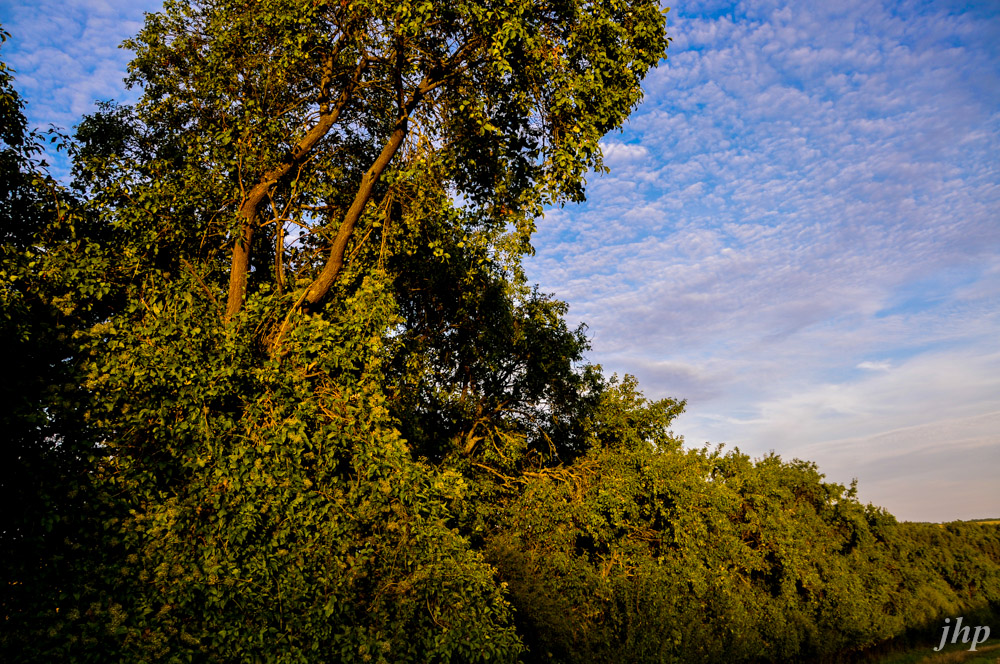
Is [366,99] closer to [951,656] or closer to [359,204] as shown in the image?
[359,204]

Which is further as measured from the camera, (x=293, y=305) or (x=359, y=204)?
(x=359, y=204)

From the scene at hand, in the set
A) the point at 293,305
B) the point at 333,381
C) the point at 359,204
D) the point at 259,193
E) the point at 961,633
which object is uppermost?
the point at 259,193

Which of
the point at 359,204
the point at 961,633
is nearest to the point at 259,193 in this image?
the point at 359,204

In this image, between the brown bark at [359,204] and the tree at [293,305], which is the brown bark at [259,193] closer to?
the tree at [293,305]

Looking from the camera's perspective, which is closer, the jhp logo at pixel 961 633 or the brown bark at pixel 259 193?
the brown bark at pixel 259 193

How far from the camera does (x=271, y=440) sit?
1006 cm

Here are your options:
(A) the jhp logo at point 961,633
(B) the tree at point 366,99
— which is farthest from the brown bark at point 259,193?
(A) the jhp logo at point 961,633

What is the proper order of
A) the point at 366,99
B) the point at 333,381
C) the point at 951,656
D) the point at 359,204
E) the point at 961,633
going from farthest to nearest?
the point at 961,633 → the point at 951,656 → the point at 366,99 → the point at 359,204 → the point at 333,381

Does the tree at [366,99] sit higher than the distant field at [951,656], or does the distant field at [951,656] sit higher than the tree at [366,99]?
the tree at [366,99]

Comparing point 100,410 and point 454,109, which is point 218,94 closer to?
point 454,109

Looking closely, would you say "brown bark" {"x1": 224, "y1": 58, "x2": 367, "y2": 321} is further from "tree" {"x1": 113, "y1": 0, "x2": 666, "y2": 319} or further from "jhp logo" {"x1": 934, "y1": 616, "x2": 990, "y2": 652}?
"jhp logo" {"x1": 934, "y1": 616, "x2": 990, "y2": 652}

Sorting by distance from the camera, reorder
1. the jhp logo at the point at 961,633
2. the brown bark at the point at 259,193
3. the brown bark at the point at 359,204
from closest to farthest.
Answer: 1. the brown bark at the point at 359,204
2. the brown bark at the point at 259,193
3. the jhp logo at the point at 961,633

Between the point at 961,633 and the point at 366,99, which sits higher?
the point at 366,99

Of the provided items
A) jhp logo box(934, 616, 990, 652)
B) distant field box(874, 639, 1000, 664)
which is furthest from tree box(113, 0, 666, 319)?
jhp logo box(934, 616, 990, 652)
